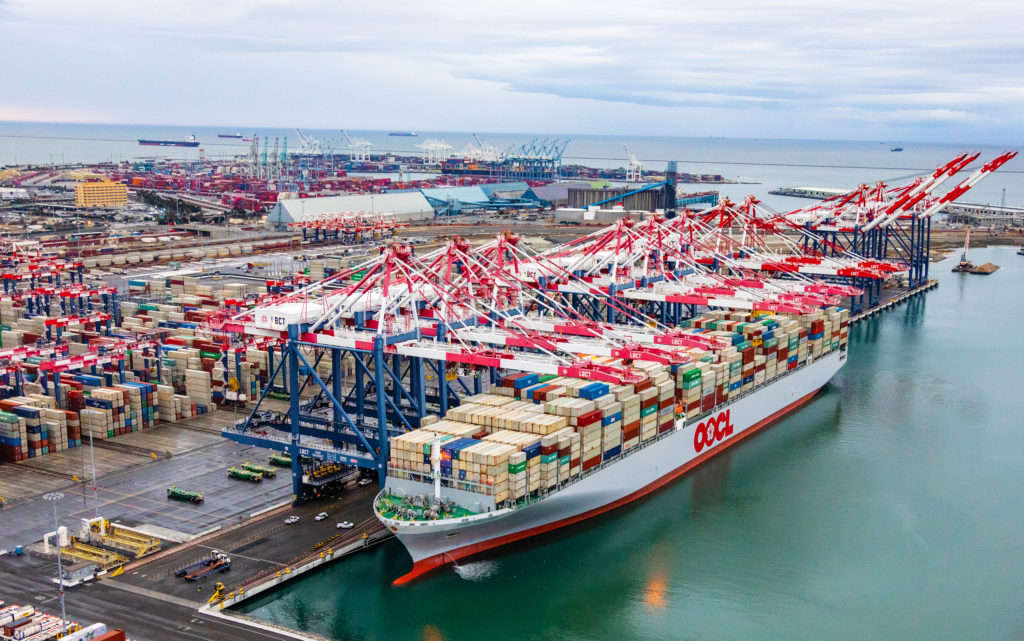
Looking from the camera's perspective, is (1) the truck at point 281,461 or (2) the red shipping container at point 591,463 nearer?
(2) the red shipping container at point 591,463

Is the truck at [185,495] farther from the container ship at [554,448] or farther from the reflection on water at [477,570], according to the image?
the reflection on water at [477,570]

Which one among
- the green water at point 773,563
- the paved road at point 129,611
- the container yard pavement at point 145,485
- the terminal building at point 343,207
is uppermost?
the terminal building at point 343,207

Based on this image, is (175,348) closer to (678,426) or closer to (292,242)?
(678,426)

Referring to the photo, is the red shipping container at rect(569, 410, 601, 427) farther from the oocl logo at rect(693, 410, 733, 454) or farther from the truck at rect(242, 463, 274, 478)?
the truck at rect(242, 463, 274, 478)

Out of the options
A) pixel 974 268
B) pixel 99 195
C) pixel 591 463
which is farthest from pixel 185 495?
pixel 99 195

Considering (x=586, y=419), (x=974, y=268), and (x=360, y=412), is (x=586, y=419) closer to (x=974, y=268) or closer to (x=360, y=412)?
(x=360, y=412)

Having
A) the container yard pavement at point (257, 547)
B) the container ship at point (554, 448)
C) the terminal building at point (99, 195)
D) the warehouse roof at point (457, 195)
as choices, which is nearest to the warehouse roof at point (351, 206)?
the warehouse roof at point (457, 195)
